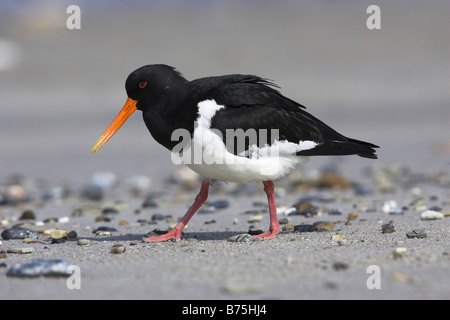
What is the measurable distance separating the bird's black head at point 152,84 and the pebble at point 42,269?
6.89 feet

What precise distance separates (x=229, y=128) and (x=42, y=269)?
209 cm

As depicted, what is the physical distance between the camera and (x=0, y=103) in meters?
21.0

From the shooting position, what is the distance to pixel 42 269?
185 inches

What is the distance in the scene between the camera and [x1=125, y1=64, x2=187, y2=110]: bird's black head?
6336 millimetres

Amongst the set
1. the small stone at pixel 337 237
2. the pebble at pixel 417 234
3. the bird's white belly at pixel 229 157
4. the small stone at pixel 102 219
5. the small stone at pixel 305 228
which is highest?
the bird's white belly at pixel 229 157

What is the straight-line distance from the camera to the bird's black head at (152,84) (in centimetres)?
634

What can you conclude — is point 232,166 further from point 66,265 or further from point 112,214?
point 112,214

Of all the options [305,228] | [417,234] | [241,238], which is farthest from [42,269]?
[417,234]

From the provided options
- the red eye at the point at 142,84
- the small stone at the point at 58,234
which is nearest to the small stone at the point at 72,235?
the small stone at the point at 58,234

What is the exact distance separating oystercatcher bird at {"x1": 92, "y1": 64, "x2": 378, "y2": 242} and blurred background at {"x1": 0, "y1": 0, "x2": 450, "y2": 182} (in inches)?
220

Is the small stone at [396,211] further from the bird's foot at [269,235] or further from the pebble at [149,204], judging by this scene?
the pebble at [149,204]

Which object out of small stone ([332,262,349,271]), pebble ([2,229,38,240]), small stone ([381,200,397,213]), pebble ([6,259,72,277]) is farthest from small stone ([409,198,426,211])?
pebble ([6,259,72,277])

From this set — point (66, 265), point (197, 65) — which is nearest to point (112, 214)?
point (66, 265)

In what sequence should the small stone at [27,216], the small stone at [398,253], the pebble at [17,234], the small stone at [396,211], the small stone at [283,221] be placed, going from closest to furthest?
the small stone at [398,253] → the pebble at [17,234] → the small stone at [283,221] → the small stone at [396,211] → the small stone at [27,216]
